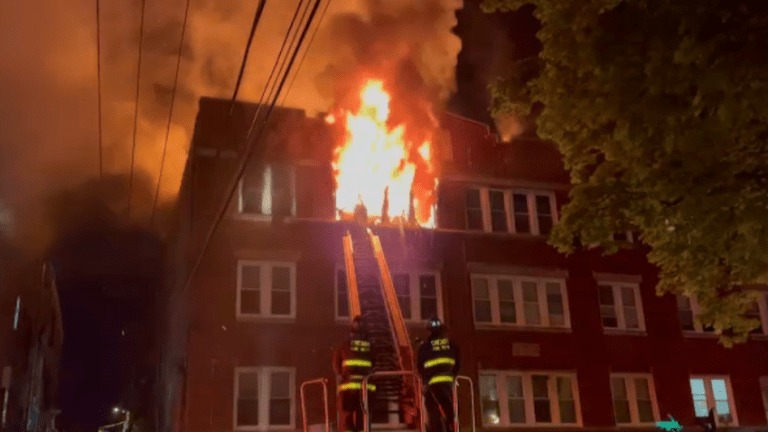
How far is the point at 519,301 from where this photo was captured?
65.6 ft

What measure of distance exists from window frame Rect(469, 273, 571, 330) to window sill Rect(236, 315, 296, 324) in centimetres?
498

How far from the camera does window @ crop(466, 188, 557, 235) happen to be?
67.3ft

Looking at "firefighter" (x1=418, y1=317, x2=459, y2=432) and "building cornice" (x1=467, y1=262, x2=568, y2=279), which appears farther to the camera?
"building cornice" (x1=467, y1=262, x2=568, y2=279)

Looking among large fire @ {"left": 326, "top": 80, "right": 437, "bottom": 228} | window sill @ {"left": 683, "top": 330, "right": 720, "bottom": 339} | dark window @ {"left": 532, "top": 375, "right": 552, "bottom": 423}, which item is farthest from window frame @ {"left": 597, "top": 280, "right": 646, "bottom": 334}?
large fire @ {"left": 326, "top": 80, "right": 437, "bottom": 228}

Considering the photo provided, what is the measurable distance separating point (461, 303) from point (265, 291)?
205 inches

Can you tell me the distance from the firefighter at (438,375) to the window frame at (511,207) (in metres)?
10.2

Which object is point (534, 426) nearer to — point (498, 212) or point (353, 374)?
point (498, 212)

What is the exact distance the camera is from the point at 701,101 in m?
7.80

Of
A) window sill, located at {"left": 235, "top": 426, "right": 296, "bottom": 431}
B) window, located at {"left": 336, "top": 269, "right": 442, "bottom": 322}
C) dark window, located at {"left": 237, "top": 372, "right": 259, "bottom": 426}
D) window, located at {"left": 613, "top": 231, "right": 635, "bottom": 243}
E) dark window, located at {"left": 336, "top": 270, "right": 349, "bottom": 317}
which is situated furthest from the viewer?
window, located at {"left": 613, "top": 231, "right": 635, "bottom": 243}

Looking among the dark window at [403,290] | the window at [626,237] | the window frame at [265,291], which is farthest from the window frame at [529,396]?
the window frame at [265,291]

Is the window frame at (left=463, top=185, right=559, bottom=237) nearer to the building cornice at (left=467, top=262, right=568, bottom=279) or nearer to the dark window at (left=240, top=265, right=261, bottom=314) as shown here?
the building cornice at (left=467, top=262, right=568, bottom=279)

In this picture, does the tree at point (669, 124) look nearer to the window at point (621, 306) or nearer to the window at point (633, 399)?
the window at point (633, 399)

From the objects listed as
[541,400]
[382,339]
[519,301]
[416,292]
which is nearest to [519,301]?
[519,301]

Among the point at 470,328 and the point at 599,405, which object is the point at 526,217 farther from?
the point at 599,405
